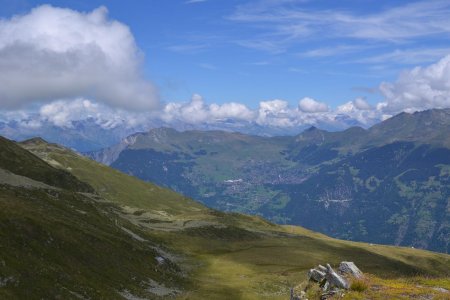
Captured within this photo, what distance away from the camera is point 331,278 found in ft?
116

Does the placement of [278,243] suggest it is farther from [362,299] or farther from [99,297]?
[362,299]

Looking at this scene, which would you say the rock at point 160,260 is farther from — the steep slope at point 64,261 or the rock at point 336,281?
the rock at point 336,281

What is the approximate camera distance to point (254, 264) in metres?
126

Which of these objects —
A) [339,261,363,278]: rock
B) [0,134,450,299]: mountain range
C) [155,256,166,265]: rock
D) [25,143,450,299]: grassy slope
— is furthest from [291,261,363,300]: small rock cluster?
[155,256,166,265]: rock

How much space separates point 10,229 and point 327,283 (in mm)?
42123

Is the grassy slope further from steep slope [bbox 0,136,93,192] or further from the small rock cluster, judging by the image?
steep slope [bbox 0,136,93,192]

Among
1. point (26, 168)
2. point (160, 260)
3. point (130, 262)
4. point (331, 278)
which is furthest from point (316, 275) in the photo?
point (26, 168)

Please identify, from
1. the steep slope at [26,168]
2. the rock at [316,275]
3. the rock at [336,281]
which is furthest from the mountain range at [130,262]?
the rock at [316,275]

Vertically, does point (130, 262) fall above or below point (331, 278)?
below

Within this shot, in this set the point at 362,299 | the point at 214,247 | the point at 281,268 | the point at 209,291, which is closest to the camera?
the point at 362,299

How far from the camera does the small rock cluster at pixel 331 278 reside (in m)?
34.6

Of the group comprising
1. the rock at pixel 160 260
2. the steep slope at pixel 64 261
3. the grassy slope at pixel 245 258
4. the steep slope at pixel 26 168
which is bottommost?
the grassy slope at pixel 245 258

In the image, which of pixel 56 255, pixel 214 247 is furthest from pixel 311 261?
pixel 56 255

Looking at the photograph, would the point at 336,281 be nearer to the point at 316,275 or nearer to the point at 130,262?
the point at 316,275
